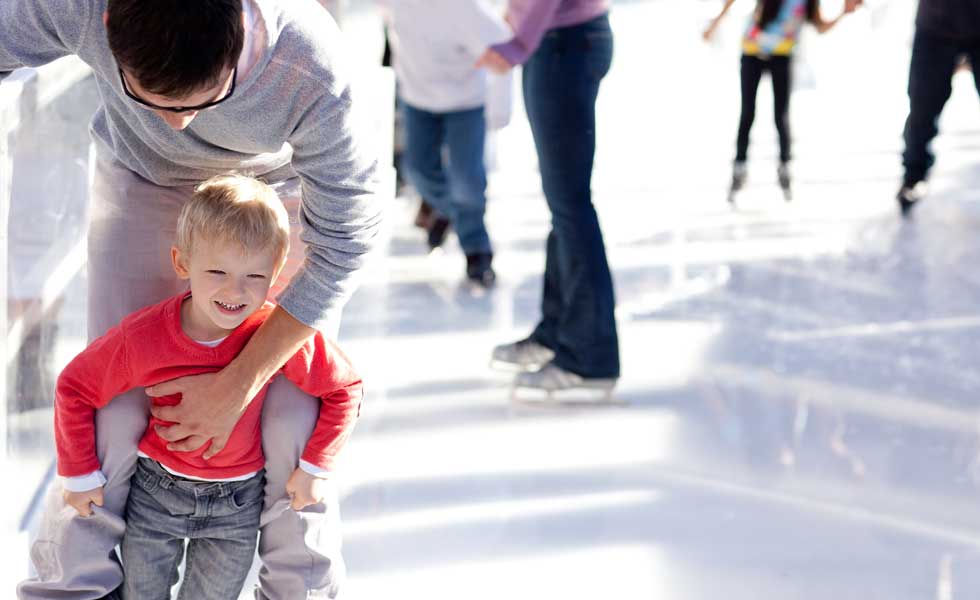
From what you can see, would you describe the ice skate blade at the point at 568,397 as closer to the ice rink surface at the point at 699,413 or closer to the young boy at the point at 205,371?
the ice rink surface at the point at 699,413

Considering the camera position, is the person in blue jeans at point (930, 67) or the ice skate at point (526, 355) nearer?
the ice skate at point (526, 355)

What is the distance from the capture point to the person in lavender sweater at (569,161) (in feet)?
9.20

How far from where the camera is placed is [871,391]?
317 centimetres

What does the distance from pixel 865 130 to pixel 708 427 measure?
4.15 metres

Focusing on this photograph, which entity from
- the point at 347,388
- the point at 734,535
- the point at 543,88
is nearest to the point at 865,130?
the point at 543,88

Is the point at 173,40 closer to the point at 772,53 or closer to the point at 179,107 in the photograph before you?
the point at 179,107

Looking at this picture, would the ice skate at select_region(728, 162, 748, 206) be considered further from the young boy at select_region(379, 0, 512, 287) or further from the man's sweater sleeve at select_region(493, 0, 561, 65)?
the man's sweater sleeve at select_region(493, 0, 561, 65)

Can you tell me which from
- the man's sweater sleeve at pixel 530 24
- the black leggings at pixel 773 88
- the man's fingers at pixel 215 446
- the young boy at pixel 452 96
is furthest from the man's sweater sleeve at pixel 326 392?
the black leggings at pixel 773 88

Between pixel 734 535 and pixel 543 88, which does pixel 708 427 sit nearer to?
pixel 734 535

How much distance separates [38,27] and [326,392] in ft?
1.86

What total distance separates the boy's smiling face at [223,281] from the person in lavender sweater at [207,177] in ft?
0.12

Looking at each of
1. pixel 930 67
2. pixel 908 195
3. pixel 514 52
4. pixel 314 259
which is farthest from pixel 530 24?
pixel 908 195

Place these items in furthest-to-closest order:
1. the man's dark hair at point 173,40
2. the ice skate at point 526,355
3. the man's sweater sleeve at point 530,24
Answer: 1. the ice skate at point 526,355
2. the man's sweater sleeve at point 530,24
3. the man's dark hair at point 173,40

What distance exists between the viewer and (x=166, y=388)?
1610 mm
